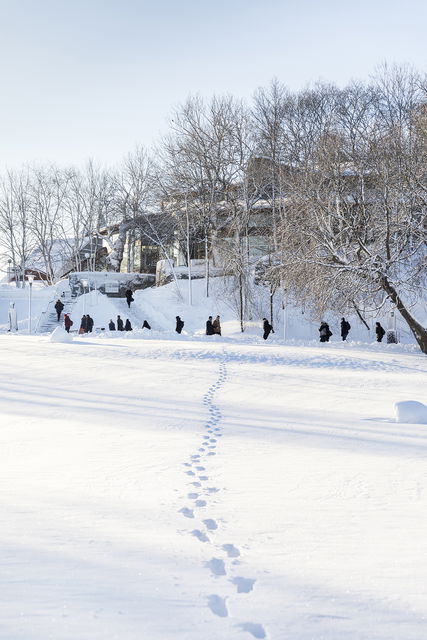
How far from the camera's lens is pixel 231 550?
4438 mm

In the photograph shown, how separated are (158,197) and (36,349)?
81.7 ft

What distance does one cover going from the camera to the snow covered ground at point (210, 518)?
3439 millimetres

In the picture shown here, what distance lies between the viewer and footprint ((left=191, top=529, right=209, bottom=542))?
4.64m

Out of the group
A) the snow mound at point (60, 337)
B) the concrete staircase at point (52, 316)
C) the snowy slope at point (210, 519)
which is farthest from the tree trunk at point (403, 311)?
the concrete staircase at point (52, 316)

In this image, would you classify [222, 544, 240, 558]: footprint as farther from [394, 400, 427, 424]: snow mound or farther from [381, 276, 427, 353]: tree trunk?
[381, 276, 427, 353]: tree trunk

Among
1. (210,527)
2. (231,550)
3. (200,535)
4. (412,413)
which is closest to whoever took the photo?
(231,550)

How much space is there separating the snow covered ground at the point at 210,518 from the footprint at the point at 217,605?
1cm

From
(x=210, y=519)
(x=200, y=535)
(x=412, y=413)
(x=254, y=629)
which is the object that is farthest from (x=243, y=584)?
(x=412, y=413)

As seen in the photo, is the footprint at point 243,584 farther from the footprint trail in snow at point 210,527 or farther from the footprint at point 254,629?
the footprint at point 254,629

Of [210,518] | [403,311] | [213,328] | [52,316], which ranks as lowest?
[210,518]

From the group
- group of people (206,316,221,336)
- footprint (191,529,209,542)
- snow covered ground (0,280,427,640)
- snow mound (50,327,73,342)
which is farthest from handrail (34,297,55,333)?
footprint (191,529,209,542)

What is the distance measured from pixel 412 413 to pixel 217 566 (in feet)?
21.6

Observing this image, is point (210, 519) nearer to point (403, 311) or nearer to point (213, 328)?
point (403, 311)

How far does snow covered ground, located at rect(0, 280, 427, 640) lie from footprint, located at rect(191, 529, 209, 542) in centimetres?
2
